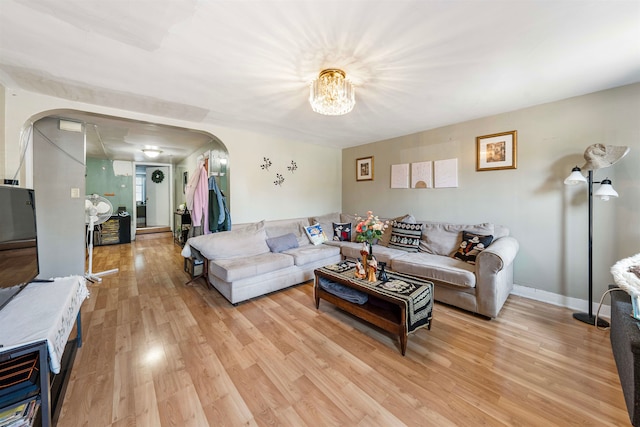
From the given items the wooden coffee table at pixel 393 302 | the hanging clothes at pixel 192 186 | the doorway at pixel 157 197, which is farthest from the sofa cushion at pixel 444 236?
the doorway at pixel 157 197

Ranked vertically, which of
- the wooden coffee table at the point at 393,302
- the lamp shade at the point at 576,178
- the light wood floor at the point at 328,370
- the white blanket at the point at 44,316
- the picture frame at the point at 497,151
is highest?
the picture frame at the point at 497,151

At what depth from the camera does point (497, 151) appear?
3.12 metres

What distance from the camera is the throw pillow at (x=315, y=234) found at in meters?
4.10

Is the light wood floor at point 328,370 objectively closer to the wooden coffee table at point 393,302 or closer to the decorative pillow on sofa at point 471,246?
the wooden coffee table at point 393,302

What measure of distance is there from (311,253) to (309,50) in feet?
8.34

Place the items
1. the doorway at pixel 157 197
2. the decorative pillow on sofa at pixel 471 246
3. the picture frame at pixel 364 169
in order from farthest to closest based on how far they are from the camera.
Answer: the doorway at pixel 157 197, the picture frame at pixel 364 169, the decorative pillow on sofa at pixel 471 246

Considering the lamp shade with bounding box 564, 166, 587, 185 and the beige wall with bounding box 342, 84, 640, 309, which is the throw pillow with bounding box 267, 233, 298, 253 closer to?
the beige wall with bounding box 342, 84, 640, 309

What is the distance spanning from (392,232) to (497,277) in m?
1.59

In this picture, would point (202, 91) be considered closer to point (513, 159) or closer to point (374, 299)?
point (374, 299)

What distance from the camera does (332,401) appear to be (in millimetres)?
1454

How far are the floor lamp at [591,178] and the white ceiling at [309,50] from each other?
672 millimetres

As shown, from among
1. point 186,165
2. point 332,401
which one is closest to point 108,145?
point 186,165

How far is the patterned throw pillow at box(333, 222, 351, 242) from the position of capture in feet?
14.2

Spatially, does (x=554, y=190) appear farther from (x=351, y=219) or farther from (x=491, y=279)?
(x=351, y=219)
